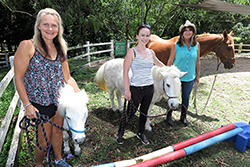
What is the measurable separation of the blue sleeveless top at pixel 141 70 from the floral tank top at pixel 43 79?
1070 mm

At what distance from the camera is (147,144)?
2.95 m

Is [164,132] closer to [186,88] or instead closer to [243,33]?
[186,88]

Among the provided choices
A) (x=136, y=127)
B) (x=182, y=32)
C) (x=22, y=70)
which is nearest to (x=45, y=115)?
(x=22, y=70)

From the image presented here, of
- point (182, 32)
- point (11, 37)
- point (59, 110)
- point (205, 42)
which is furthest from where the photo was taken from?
point (11, 37)

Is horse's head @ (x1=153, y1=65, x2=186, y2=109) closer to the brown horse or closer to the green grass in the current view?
the green grass

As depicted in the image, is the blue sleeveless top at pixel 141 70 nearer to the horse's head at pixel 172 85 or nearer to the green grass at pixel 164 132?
the horse's head at pixel 172 85

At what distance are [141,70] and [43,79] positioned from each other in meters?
1.35

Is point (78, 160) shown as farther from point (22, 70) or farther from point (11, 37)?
point (11, 37)

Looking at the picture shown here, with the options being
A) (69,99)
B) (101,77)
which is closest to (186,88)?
(101,77)

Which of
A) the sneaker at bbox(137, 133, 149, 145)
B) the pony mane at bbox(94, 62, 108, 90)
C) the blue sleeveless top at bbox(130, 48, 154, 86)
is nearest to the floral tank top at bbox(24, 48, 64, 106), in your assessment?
the blue sleeveless top at bbox(130, 48, 154, 86)

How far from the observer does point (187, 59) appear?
3.16 metres

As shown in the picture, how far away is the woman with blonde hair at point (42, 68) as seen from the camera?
62.0 inches

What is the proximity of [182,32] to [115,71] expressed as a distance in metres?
1.62

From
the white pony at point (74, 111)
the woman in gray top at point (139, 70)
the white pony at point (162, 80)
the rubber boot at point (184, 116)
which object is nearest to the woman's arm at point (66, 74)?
the white pony at point (74, 111)
